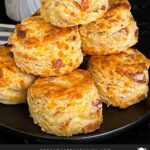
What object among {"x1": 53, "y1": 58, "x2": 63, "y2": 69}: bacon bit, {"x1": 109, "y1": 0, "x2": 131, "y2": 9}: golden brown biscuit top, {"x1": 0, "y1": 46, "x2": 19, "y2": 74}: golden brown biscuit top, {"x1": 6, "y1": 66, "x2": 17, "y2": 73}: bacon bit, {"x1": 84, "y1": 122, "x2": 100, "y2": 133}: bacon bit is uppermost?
{"x1": 109, "y1": 0, "x2": 131, "y2": 9}: golden brown biscuit top

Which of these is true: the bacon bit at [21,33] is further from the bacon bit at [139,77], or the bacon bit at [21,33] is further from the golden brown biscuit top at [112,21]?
the bacon bit at [139,77]

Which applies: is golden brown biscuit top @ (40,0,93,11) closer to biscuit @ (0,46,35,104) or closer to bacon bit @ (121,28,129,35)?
bacon bit @ (121,28,129,35)

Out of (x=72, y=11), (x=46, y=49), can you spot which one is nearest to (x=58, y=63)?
(x=46, y=49)

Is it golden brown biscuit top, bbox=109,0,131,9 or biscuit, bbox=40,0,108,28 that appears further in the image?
golden brown biscuit top, bbox=109,0,131,9

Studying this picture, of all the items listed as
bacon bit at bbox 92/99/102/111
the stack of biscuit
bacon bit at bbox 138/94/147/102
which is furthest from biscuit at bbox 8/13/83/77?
bacon bit at bbox 138/94/147/102

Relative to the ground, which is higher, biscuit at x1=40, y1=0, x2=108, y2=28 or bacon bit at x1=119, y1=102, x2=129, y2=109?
biscuit at x1=40, y1=0, x2=108, y2=28

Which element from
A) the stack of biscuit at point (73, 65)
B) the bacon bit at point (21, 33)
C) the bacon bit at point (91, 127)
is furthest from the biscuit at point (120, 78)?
the bacon bit at point (21, 33)

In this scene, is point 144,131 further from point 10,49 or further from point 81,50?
point 10,49

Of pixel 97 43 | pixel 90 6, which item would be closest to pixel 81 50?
pixel 97 43
